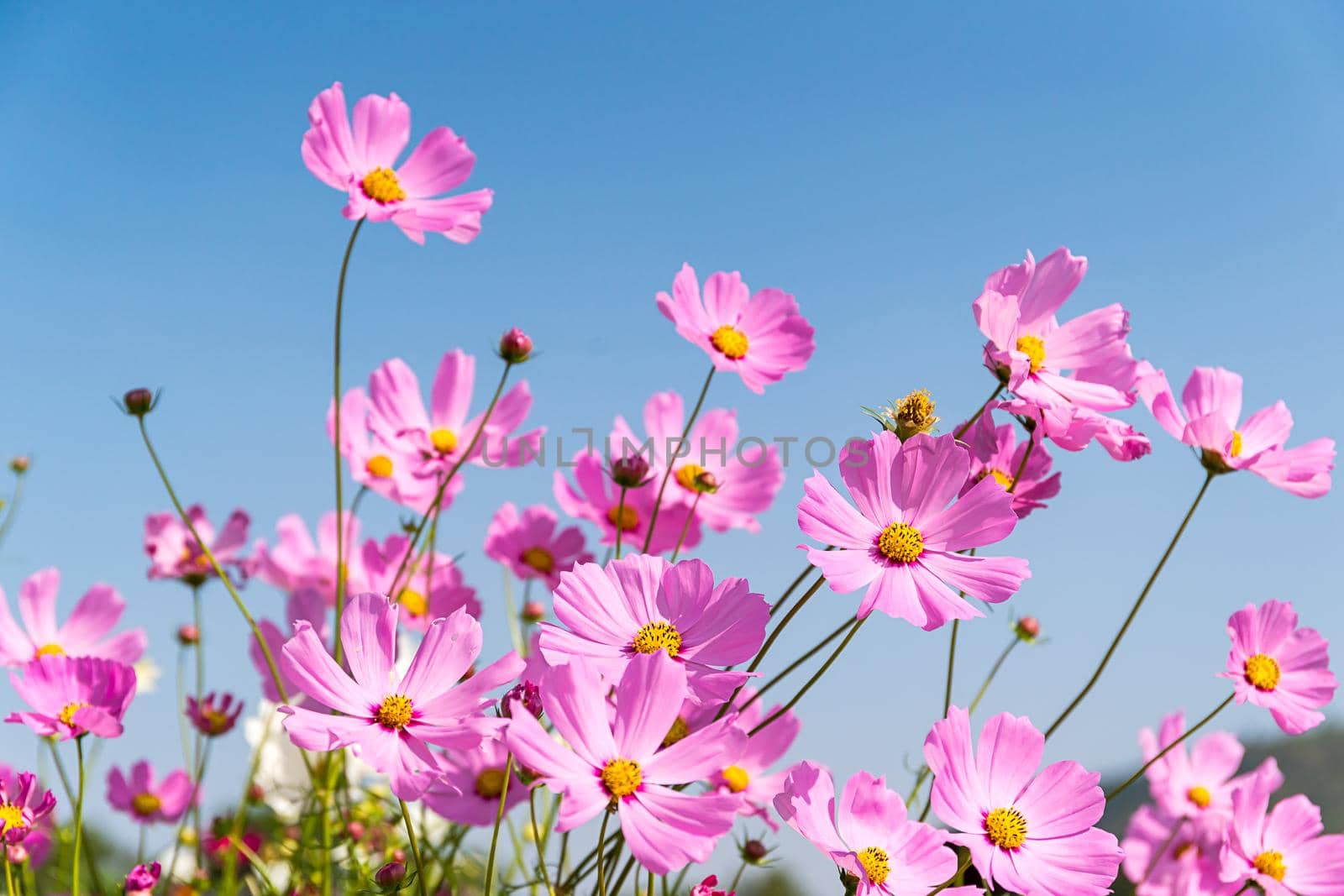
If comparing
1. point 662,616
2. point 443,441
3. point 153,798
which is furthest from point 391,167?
point 153,798

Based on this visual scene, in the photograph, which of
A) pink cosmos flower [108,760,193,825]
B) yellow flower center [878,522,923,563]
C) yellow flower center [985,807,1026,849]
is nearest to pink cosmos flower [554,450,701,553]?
yellow flower center [878,522,923,563]

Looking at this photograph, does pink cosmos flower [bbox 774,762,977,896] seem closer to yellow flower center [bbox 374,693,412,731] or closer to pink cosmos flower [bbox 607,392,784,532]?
yellow flower center [bbox 374,693,412,731]

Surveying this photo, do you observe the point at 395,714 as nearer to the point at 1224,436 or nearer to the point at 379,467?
the point at 379,467

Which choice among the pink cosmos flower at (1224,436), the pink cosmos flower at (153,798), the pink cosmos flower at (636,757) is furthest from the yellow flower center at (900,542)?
the pink cosmos flower at (153,798)

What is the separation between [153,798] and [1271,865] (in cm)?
147

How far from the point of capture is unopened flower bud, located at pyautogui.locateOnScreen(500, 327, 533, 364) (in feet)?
3.92

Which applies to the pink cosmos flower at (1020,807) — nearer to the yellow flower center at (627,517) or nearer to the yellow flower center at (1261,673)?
the yellow flower center at (1261,673)

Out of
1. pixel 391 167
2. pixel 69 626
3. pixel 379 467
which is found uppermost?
pixel 391 167

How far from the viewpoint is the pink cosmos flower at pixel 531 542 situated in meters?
1.35

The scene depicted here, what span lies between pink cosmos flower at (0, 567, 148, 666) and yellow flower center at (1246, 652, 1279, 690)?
48.2 inches

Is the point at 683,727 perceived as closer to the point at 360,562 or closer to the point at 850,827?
the point at 850,827

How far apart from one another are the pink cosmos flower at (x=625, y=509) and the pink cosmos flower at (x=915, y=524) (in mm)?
404

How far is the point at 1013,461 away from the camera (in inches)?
39.9

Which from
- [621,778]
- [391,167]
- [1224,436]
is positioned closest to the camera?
[621,778]
